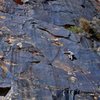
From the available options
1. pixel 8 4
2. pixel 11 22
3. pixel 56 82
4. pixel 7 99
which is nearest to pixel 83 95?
pixel 56 82

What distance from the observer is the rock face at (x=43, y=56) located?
12836 millimetres

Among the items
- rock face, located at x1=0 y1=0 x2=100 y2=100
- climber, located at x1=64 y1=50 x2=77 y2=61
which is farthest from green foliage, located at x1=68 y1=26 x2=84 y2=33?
climber, located at x1=64 y1=50 x2=77 y2=61

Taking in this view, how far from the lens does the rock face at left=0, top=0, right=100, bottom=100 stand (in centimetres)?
1284

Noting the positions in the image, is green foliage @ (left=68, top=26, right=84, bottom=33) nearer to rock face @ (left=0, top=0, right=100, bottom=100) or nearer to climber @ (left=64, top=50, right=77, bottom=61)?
rock face @ (left=0, top=0, right=100, bottom=100)

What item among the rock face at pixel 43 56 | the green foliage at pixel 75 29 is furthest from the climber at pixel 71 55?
the green foliage at pixel 75 29

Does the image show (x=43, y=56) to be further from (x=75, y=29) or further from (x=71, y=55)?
(x=75, y=29)

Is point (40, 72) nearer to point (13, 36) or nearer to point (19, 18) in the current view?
point (13, 36)

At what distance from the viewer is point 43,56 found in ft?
47.2

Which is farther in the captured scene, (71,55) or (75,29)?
(75,29)

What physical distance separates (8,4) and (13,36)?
3.34 m

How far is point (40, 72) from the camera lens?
13.5 meters

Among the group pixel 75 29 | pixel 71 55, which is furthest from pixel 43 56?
pixel 75 29

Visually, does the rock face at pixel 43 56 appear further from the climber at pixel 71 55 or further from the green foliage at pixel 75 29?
the green foliage at pixel 75 29

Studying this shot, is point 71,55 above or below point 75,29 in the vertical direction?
below
